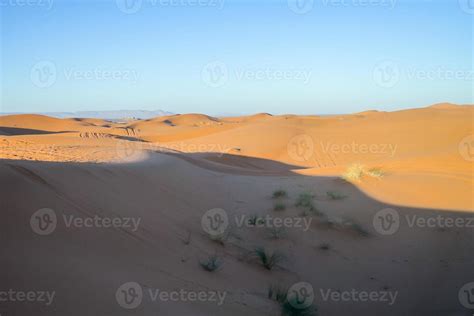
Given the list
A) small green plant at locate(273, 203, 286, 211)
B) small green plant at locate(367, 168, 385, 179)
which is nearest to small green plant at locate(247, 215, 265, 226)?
small green plant at locate(273, 203, 286, 211)

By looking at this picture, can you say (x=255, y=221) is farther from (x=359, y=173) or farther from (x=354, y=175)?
→ (x=359, y=173)

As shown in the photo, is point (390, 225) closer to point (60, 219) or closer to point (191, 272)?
point (191, 272)

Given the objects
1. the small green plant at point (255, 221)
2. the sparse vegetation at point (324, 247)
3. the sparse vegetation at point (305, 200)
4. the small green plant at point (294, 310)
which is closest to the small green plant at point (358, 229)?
the sparse vegetation at point (324, 247)

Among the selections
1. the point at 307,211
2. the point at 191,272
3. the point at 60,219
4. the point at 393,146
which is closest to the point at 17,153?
the point at 60,219

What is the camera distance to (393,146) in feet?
66.4

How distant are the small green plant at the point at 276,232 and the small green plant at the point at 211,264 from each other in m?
1.45

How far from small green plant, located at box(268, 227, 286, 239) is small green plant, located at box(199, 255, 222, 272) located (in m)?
1.45

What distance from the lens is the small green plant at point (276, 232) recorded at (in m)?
6.38

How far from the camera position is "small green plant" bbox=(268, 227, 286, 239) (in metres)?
6.38

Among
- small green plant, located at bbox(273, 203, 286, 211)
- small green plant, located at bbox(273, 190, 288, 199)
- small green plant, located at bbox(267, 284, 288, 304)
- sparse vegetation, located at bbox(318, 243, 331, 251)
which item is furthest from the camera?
small green plant, located at bbox(273, 190, 288, 199)

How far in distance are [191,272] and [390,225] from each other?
417 centimetres

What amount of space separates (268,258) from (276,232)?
1.04 meters

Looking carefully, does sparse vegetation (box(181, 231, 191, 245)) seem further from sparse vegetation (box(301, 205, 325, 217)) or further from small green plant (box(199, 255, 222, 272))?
sparse vegetation (box(301, 205, 325, 217))

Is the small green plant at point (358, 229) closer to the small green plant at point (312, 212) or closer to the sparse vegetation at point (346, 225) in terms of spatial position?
the sparse vegetation at point (346, 225)
